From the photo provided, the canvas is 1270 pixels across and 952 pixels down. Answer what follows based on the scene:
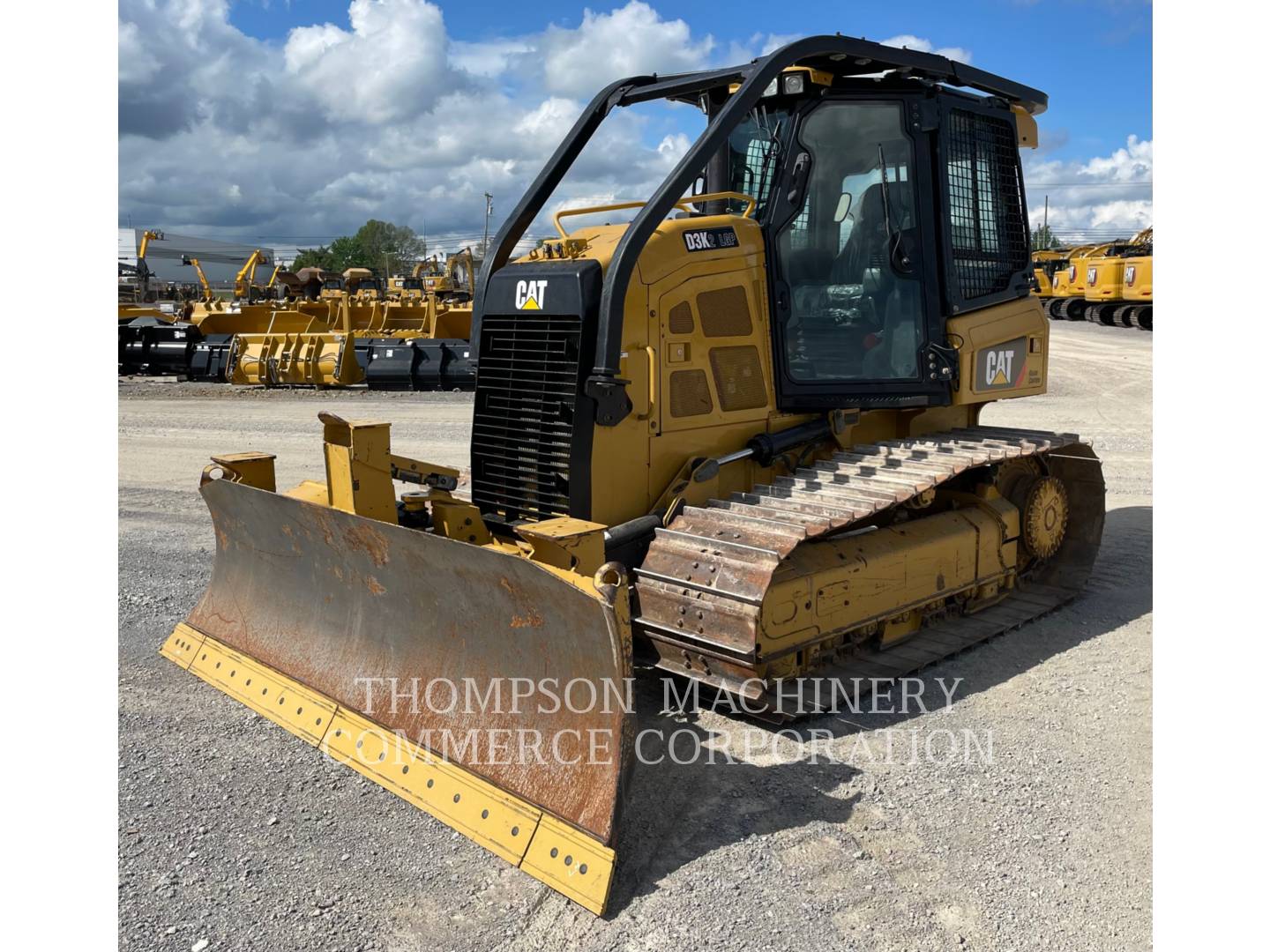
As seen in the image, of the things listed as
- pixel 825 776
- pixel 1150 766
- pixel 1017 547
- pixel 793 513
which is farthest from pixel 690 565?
pixel 1017 547

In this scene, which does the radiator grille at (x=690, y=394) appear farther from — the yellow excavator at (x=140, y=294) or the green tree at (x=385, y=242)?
the green tree at (x=385, y=242)

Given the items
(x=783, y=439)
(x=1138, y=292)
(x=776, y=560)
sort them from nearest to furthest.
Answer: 1. (x=776, y=560)
2. (x=783, y=439)
3. (x=1138, y=292)

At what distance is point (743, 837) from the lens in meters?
3.66

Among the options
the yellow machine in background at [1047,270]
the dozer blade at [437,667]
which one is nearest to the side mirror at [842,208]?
the dozer blade at [437,667]

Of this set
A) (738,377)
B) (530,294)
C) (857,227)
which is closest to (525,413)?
(530,294)

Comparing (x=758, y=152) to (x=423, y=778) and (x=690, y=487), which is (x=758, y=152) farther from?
(x=423, y=778)

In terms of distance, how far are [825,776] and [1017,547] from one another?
2.91 m

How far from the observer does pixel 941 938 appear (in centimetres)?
307

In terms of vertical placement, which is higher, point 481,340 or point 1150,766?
point 481,340

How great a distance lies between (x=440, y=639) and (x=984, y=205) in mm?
4209

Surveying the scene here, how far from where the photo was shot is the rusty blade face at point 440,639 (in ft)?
11.9

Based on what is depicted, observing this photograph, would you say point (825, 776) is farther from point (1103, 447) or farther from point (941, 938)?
point (1103, 447)

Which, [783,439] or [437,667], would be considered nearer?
[437,667]

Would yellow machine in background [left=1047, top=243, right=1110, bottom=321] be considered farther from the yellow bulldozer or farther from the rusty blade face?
the rusty blade face
